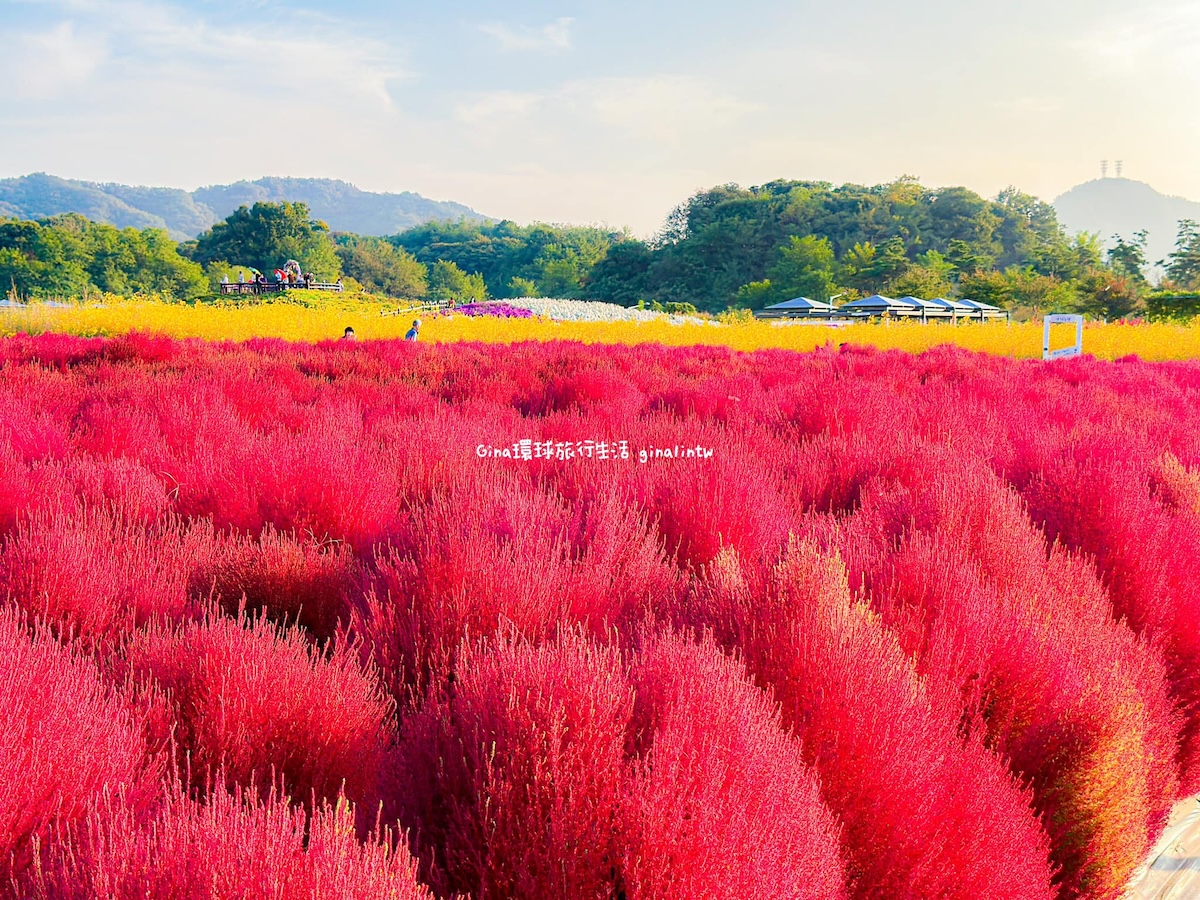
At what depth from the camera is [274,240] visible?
74.3 metres

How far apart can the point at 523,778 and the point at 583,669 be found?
0.20 m

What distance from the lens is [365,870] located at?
37.8 inches

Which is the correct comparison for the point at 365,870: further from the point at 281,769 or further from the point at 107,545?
the point at 107,545

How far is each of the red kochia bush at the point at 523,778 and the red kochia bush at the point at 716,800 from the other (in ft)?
0.15

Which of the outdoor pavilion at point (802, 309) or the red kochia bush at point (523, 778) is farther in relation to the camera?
the outdoor pavilion at point (802, 309)

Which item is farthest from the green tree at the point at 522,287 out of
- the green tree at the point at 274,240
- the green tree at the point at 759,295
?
the green tree at the point at 759,295

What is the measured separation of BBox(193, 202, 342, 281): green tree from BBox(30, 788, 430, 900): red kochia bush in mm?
77969

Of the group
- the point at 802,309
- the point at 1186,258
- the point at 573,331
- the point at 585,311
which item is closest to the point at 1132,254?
the point at 1186,258

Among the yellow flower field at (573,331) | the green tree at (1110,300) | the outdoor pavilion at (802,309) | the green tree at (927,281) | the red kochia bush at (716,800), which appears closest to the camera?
the red kochia bush at (716,800)

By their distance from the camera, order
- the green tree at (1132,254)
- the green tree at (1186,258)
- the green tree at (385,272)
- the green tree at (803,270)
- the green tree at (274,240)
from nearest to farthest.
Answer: the green tree at (1186,258)
the green tree at (1132,254)
the green tree at (803,270)
the green tree at (274,240)
the green tree at (385,272)

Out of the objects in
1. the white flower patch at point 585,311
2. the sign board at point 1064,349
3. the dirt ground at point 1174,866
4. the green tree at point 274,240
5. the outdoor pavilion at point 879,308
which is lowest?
the dirt ground at point 1174,866

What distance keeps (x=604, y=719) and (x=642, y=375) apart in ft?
20.0

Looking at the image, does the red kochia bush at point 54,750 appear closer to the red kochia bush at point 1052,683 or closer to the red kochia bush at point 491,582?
the red kochia bush at point 491,582

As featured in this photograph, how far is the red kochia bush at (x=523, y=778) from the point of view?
1.14m
